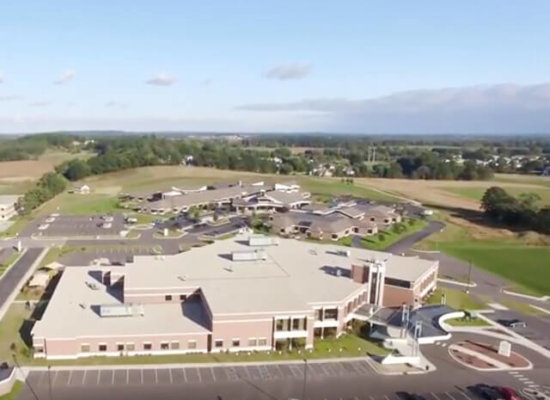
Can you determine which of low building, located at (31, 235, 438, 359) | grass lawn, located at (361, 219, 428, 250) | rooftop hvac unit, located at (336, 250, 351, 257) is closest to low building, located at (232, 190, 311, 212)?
grass lawn, located at (361, 219, 428, 250)

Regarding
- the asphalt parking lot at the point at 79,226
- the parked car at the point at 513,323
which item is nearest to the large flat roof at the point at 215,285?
the parked car at the point at 513,323

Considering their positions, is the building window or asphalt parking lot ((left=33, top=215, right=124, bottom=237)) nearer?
the building window

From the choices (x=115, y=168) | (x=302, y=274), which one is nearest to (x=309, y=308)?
(x=302, y=274)

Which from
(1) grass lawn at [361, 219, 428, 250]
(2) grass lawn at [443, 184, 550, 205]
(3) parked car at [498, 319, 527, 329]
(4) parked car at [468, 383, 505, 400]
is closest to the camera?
(4) parked car at [468, 383, 505, 400]

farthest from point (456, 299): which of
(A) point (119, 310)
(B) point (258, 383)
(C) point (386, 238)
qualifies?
(A) point (119, 310)

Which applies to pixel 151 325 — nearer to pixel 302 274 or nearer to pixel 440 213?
pixel 302 274

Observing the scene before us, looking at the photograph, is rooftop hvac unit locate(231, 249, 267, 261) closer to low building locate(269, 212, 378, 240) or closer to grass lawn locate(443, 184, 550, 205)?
low building locate(269, 212, 378, 240)

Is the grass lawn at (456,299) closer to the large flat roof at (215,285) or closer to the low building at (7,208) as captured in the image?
the large flat roof at (215,285)
